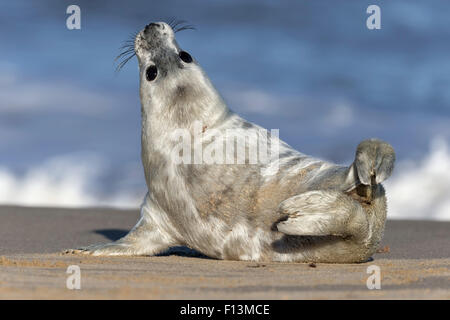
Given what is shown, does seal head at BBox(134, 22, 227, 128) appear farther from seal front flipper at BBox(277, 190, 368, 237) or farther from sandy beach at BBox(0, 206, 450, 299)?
seal front flipper at BBox(277, 190, 368, 237)

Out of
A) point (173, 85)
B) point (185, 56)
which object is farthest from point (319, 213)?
point (185, 56)

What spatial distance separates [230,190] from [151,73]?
1.74 metres

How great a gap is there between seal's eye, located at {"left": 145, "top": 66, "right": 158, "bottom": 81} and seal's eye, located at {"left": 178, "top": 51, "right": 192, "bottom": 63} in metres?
0.30

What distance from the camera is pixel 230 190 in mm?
6086

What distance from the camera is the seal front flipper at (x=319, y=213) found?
514 centimetres

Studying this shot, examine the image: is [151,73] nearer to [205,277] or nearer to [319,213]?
A: [319,213]

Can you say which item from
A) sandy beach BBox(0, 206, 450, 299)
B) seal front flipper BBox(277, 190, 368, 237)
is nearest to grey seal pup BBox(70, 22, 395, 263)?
seal front flipper BBox(277, 190, 368, 237)

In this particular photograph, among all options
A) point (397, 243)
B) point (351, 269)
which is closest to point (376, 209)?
point (351, 269)

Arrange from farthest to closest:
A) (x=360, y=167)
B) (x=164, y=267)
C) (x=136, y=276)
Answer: (x=164, y=267), (x=360, y=167), (x=136, y=276)

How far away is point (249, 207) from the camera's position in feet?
19.5

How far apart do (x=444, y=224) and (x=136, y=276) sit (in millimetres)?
9152

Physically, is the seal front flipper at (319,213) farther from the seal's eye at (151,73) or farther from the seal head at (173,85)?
the seal's eye at (151,73)

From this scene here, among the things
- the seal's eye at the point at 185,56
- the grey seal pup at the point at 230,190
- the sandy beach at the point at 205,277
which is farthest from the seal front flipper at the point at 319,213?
the seal's eye at the point at 185,56
